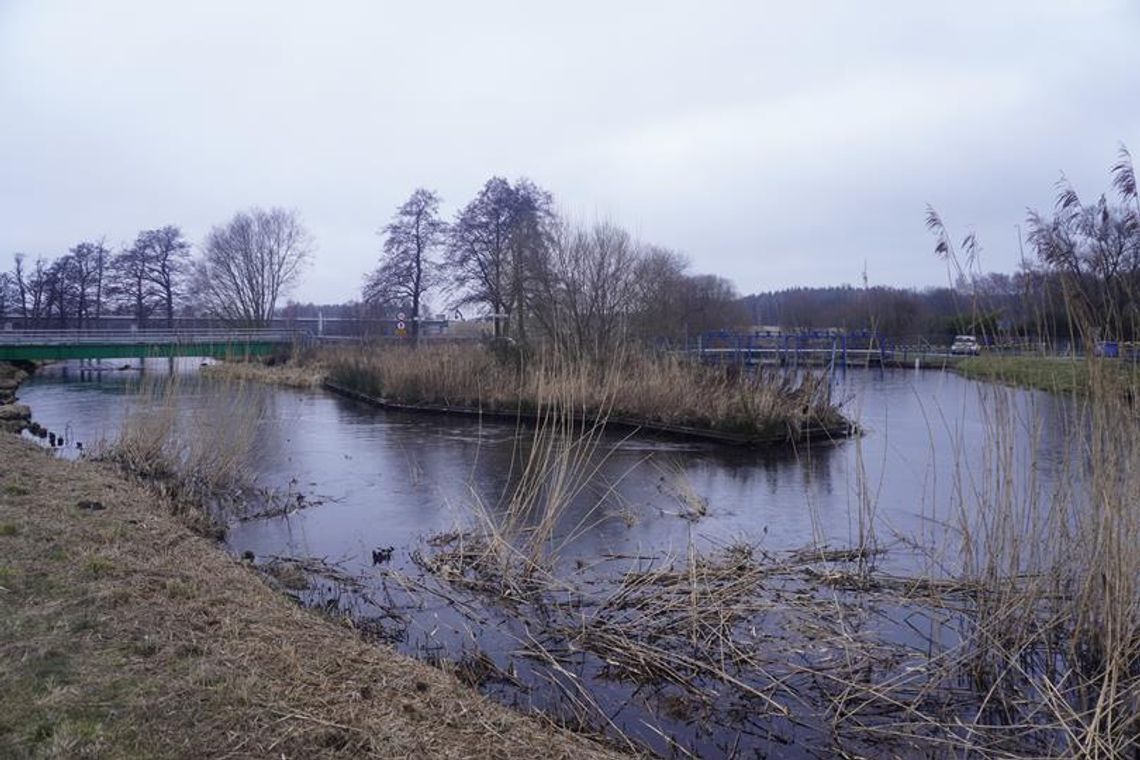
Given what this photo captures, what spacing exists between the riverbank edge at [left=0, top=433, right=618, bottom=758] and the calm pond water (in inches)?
29.4

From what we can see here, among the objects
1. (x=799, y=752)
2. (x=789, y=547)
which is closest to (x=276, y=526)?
(x=789, y=547)

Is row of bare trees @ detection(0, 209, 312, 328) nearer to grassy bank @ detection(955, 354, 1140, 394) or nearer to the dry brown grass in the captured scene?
the dry brown grass

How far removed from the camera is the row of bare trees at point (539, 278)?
22.9 meters

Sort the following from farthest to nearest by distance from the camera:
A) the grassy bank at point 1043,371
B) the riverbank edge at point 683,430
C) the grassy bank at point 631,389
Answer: the grassy bank at point 631,389 → the riverbank edge at point 683,430 → the grassy bank at point 1043,371

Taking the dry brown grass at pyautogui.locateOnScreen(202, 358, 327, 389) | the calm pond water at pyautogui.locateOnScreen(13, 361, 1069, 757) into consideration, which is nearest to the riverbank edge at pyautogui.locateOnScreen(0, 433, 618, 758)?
the calm pond water at pyautogui.locateOnScreen(13, 361, 1069, 757)

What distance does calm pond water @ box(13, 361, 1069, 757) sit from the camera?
5.21m

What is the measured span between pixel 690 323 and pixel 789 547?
35006 mm

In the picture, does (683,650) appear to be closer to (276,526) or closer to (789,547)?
(789,547)

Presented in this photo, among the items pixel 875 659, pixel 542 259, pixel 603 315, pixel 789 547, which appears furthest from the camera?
pixel 542 259

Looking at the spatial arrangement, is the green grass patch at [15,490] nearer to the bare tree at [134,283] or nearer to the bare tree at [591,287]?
the bare tree at [591,287]

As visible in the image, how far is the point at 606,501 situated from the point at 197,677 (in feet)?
21.6

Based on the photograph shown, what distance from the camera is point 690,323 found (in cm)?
4269

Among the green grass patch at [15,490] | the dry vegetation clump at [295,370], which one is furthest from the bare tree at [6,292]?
the green grass patch at [15,490]

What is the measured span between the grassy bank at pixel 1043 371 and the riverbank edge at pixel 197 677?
3299 mm
